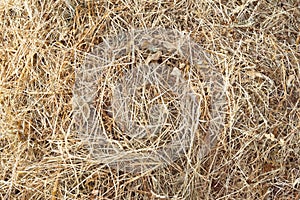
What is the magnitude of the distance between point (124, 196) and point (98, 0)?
0.54m

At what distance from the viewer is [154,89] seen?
1.51 meters

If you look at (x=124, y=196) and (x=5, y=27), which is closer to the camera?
(x=124, y=196)

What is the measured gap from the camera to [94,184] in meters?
1.50

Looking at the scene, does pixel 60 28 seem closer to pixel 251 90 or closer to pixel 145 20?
pixel 145 20

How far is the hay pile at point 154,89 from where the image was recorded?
149cm

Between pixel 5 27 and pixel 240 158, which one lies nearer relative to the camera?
pixel 240 158

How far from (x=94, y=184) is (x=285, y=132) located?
20.6 inches

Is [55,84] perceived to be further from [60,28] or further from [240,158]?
[240,158]

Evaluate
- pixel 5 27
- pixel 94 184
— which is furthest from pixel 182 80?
pixel 5 27

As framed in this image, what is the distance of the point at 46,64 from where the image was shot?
1551 mm

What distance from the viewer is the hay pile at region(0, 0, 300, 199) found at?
4.88 feet

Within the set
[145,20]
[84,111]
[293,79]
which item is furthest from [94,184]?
[293,79]

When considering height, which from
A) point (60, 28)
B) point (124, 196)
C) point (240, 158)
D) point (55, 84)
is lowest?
point (124, 196)

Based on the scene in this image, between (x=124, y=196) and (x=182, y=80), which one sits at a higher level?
(x=182, y=80)
